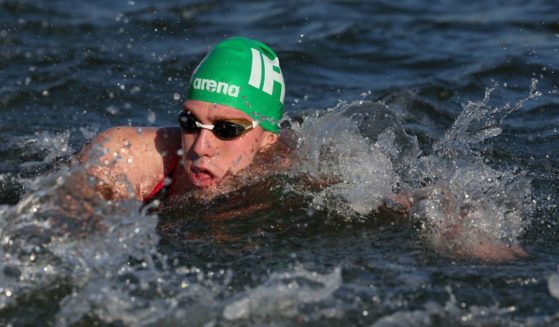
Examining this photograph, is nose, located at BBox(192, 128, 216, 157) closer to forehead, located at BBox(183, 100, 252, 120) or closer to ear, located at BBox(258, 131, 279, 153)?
forehead, located at BBox(183, 100, 252, 120)

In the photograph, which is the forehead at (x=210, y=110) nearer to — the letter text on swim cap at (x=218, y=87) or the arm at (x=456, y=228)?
the letter text on swim cap at (x=218, y=87)

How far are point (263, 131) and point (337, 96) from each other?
323 centimetres

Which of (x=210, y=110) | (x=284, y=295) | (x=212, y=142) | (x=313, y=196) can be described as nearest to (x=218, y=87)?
(x=210, y=110)

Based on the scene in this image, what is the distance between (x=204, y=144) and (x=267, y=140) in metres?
0.73

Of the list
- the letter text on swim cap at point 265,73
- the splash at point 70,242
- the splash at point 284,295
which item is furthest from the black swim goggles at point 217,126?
the splash at point 284,295

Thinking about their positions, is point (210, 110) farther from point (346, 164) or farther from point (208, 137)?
point (346, 164)

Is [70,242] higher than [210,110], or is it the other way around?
[210,110]

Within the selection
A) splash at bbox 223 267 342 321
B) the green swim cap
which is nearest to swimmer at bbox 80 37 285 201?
the green swim cap

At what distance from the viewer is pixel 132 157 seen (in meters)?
6.87

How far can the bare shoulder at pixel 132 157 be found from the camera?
21.7 ft

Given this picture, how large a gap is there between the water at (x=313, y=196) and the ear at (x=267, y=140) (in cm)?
20

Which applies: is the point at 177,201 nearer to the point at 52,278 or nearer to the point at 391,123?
the point at 52,278

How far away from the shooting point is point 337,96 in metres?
10.0

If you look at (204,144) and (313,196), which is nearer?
(204,144)
